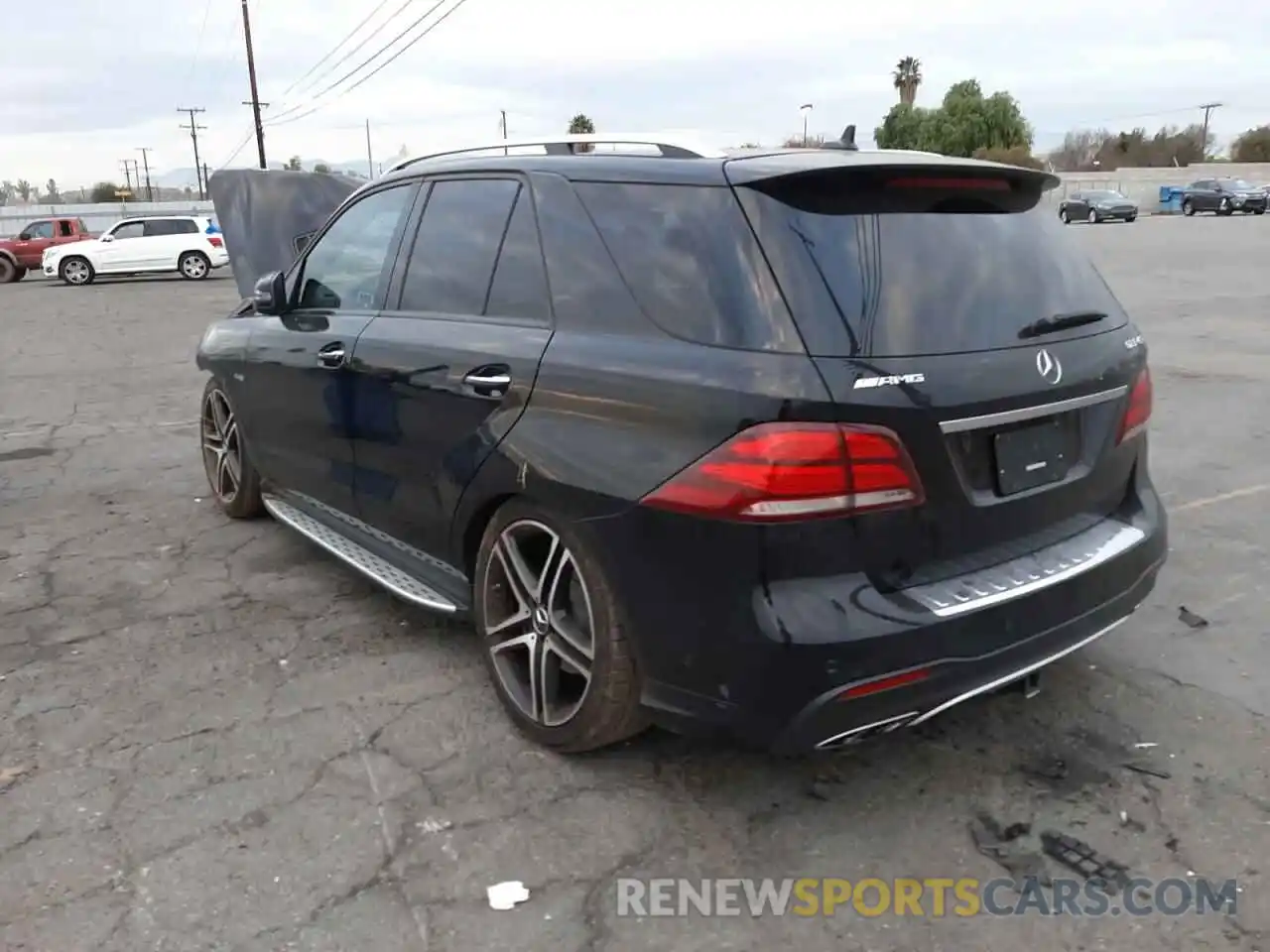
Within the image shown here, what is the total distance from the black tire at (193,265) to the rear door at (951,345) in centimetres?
2753

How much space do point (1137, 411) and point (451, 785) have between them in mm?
2364

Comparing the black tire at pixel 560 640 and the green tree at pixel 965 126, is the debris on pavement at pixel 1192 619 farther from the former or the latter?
the green tree at pixel 965 126

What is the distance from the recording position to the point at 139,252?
1068 inches

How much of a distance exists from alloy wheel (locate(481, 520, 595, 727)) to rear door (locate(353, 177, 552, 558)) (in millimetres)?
313

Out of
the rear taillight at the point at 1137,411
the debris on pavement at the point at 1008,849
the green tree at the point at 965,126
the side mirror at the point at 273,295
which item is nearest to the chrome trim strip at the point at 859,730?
the debris on pavement at the point at 1008,849

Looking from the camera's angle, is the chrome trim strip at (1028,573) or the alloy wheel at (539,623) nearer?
the chrome trim strip at (1028,573)

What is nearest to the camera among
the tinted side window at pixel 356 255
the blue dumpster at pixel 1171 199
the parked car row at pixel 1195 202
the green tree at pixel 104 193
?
the tinted side window at pixel 356 255

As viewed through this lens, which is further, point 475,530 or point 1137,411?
point 475,530

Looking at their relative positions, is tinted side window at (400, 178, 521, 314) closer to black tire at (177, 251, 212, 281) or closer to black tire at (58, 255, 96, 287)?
black tire at (177, 251, 212, 281)

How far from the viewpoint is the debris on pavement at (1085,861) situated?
2637mm

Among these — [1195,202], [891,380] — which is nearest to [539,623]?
[891,380]

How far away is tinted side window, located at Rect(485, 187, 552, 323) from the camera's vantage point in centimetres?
323

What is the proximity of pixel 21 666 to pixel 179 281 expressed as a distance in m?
25.9

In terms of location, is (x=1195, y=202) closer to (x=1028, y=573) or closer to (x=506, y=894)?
(x=1028, y=573)
